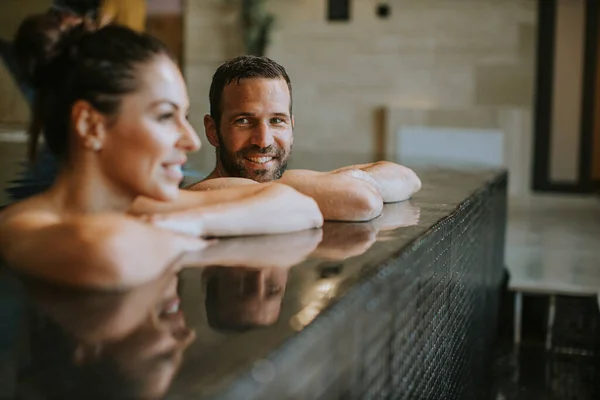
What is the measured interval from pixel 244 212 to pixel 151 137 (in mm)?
218

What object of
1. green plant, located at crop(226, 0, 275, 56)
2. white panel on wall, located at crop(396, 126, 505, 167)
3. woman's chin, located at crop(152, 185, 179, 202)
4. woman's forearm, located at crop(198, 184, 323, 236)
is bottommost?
white panel on wall, located at crop(396, 126, 505, 167)

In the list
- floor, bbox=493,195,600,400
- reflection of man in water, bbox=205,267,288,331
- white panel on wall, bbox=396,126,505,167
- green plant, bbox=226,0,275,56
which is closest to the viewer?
reflection of man in water, bbox=205,267,288,331

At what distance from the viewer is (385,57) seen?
6.10 metres

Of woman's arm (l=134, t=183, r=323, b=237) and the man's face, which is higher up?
the man's face

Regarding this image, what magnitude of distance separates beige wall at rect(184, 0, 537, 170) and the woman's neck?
16.1ft

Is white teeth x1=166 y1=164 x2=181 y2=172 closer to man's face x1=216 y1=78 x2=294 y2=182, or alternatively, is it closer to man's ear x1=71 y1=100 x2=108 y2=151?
man's ear x1=71 y1=100 x2=108 y2=151

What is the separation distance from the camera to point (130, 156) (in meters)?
0.90

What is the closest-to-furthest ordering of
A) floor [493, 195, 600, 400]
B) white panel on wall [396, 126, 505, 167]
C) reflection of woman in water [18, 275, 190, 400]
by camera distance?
reflection of woman in water [18, 275, 190, 400]
floor [493, 195, 600, 400]
white panel on wall [396, 126, 505, 167]

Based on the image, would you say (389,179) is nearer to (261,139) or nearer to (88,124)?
(261,139)

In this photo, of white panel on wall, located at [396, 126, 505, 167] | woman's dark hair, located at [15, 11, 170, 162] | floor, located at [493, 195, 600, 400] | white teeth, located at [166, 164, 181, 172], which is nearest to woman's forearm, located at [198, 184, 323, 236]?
white teeth, located at [166, 164, 181, 172]

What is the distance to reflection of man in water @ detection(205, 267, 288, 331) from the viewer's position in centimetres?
74

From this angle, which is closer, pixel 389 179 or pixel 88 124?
pixel 88 124

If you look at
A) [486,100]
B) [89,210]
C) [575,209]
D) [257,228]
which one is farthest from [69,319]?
[486,100]

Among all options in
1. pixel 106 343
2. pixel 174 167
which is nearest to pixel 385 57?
pixel 174 167
